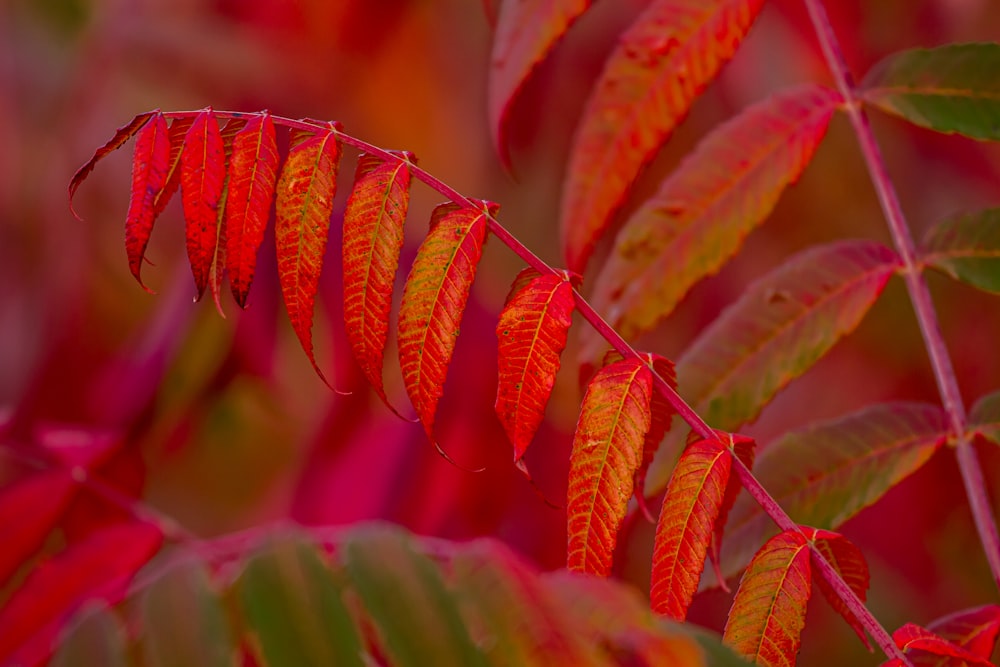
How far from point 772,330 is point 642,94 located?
13 cm

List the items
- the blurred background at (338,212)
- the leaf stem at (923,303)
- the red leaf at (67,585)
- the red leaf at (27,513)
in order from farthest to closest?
the blurred background at (338,212) → the red leaf at (27,513) → the red leaf at (67,585) → the leaf stem at (923,303)

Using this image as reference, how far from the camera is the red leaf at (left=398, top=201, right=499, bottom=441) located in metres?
0.28

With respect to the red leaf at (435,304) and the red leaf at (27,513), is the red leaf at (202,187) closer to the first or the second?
the red leaf at (435,304)

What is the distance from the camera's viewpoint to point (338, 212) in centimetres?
95

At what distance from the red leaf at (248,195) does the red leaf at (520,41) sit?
175mm

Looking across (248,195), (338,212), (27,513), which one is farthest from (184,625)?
(338,212)

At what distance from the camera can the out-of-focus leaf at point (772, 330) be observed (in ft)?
1.48

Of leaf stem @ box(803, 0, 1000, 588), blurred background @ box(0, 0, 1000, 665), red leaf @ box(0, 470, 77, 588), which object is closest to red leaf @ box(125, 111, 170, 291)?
leaf stem @ box(803, 0, 1000, 588)

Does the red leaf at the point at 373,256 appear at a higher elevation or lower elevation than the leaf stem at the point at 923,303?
lower

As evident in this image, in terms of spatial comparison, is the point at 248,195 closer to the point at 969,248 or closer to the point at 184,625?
the point at 184,625

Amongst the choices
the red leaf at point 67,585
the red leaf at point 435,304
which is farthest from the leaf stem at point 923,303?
the red leaf at point 67,585

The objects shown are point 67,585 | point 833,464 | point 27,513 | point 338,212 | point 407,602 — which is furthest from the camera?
point 338,212

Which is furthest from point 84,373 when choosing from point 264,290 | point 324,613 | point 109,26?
point 324,613

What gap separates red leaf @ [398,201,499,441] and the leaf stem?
0.23m
